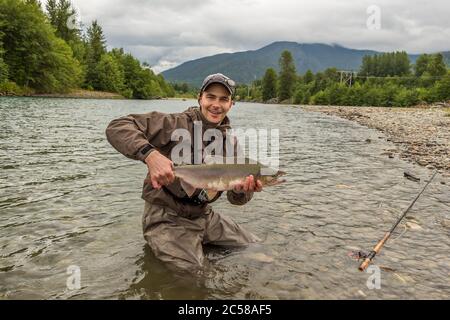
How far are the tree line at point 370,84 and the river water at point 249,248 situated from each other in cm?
7650

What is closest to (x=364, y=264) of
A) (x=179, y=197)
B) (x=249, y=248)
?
(x=249, y=248)

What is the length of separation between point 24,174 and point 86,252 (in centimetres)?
561

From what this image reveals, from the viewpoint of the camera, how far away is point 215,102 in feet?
18.2

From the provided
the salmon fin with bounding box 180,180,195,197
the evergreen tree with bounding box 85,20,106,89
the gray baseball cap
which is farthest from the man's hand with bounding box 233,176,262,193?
the evergreen tree with bounding box 85,20,106,89

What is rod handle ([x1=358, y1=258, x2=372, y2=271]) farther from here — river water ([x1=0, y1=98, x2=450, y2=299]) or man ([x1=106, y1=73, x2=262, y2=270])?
man ([x1=106, y1=73, x2=262, y2=270])

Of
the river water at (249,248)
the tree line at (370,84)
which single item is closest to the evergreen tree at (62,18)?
the tree line at (370,84)

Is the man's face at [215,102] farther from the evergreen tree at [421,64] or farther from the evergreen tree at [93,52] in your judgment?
the evergreen tree at [421,64]

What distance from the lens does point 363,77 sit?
14025cm

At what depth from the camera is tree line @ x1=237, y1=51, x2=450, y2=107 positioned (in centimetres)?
8050

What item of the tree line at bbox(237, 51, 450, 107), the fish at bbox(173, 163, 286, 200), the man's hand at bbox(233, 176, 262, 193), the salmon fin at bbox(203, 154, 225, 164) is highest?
the tree line at bbox(237, 51, 450, 107)

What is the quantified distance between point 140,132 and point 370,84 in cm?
11215

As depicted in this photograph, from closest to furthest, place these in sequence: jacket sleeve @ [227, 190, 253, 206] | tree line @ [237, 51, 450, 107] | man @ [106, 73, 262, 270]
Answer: man @ [106, 73, 262, 270], jacket sleeve @ [227, 190, 253, 206], tree line @ [237, 51, 450, 107]
